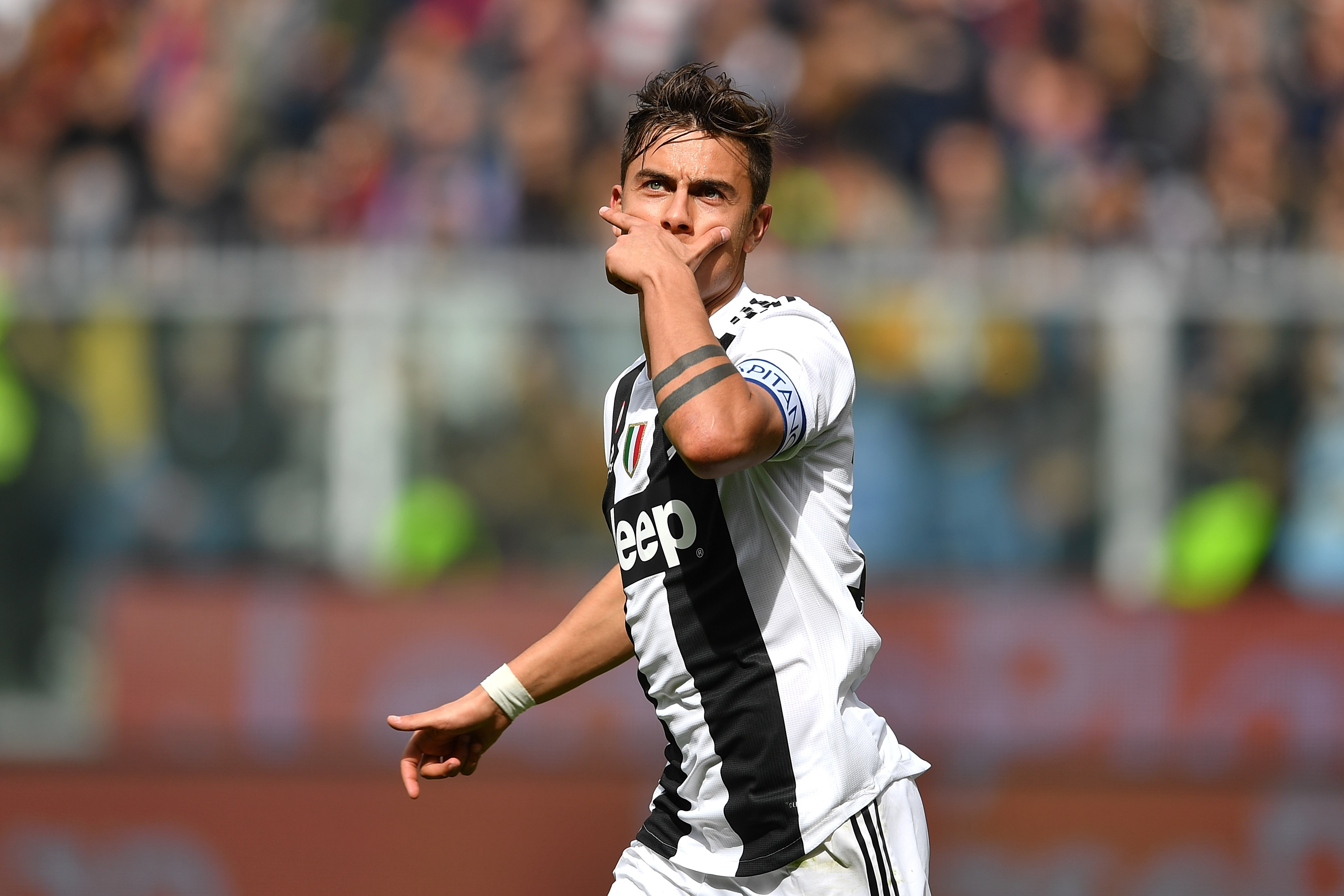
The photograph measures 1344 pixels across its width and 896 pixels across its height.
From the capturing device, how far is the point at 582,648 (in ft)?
12.6

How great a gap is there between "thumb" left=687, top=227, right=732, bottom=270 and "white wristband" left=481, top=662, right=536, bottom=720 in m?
1.12

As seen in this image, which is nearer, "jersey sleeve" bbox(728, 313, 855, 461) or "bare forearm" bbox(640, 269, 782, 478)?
"bare forearm" bbox(640, 269, 782, 478)

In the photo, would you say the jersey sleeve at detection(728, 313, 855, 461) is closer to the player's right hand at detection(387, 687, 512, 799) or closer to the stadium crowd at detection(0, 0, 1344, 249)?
the player's right hand at detection(387, 687, 512, 799)

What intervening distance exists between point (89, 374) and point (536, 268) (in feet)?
7.76

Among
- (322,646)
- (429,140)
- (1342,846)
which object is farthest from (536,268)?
(1342,846)

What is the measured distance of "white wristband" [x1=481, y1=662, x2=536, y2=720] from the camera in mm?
3848

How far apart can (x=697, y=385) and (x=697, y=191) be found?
61 centimetres

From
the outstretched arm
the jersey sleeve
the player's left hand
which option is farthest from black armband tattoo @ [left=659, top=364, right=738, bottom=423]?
the outstretched arm

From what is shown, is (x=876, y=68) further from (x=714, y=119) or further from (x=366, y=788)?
(x=714, y=119)

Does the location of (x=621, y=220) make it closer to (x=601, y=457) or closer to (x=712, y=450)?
(x=712, y=450)

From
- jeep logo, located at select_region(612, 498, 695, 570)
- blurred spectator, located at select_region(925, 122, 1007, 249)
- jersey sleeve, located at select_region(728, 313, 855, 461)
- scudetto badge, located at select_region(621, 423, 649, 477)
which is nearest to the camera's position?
jersey sleeve, located at select_region(728, 313, 855, 461)

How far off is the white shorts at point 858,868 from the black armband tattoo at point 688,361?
100 cm

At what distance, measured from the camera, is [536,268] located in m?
8.40

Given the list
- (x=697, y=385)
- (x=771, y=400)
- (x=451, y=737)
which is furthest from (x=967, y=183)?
(x=697, y=385)
